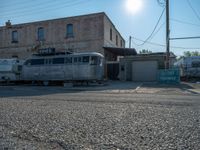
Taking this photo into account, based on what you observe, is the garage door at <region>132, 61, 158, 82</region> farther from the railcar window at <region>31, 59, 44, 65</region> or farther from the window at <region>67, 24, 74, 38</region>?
the railcar window at <region>31, 59, 44, 65</region>

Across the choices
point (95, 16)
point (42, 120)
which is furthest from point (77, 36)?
point (42, 120)

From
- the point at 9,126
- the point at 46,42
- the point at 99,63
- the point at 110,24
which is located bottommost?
the point at 9,126

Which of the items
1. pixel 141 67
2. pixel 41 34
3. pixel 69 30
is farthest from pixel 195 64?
pixel 41 34

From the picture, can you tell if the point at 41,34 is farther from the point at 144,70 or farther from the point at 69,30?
the point at 144,70

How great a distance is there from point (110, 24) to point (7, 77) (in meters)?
17.3

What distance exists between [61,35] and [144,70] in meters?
13.3

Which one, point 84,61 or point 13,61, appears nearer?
point 84,61

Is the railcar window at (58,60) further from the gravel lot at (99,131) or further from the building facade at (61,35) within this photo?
the gravel lot at (99,131)

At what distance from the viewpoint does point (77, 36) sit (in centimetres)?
3403

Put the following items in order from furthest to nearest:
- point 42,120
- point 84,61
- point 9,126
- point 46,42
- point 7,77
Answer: point 46,42 → point 7,77 → point 84,61 → point 42,120 → point 9,126

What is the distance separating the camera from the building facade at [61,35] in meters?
32.6

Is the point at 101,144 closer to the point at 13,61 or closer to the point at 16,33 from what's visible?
the point at 13,61

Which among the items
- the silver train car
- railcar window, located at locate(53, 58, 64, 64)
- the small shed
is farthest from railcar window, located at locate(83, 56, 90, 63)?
the small shed

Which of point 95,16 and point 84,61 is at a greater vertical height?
point 95,16
